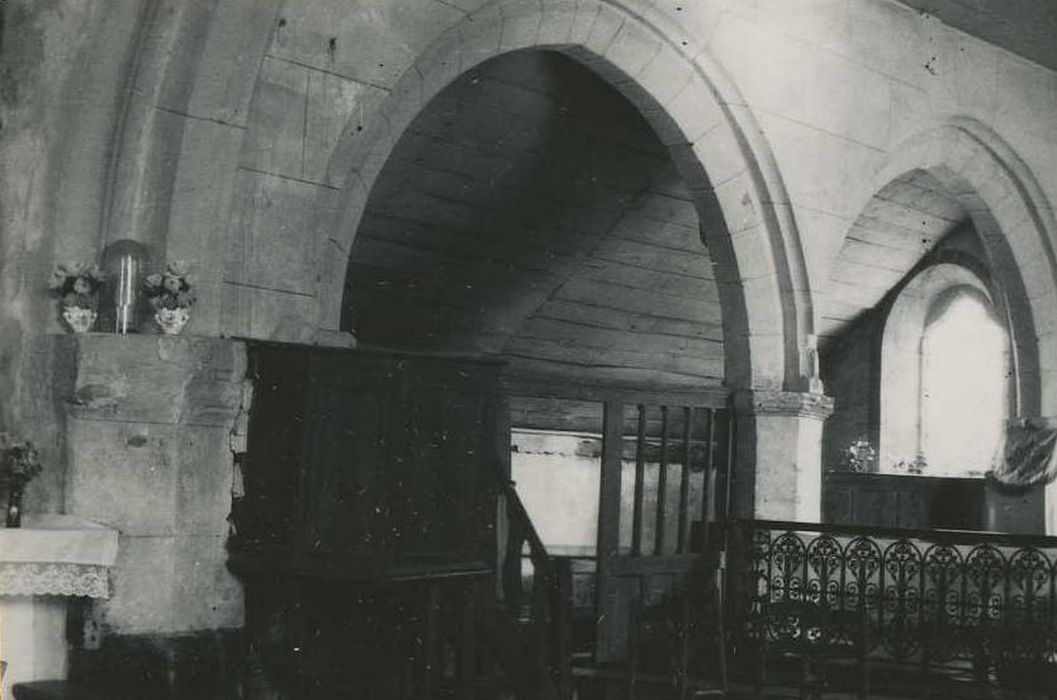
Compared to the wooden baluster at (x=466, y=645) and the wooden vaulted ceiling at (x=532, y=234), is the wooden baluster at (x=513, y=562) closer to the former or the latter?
the wooden baluster at (x=466, y=645)

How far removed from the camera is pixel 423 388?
5910mm

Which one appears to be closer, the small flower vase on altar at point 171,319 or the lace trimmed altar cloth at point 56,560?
the lace trimmed altar cloth at point 56,560

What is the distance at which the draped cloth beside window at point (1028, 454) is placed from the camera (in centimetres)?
1068

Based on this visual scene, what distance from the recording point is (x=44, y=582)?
5.08 m

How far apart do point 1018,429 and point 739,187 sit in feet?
11.3

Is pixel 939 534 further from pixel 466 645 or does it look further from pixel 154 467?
pixel 154 467

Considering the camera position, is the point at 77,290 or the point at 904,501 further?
the point at 904,501

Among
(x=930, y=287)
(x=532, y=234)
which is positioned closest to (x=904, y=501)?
(x=930, y=287)

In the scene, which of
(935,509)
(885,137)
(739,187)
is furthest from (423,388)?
(935,509)

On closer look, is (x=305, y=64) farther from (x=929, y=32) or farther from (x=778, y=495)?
(x=929, y=32)

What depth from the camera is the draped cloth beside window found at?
10.7 metres

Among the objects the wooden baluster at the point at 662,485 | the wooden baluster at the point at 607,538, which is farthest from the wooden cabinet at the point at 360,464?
the wooden baluster at the point at 662,485

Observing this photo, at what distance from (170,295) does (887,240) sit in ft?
28.9

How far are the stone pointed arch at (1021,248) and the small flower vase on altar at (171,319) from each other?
6.78 metres
